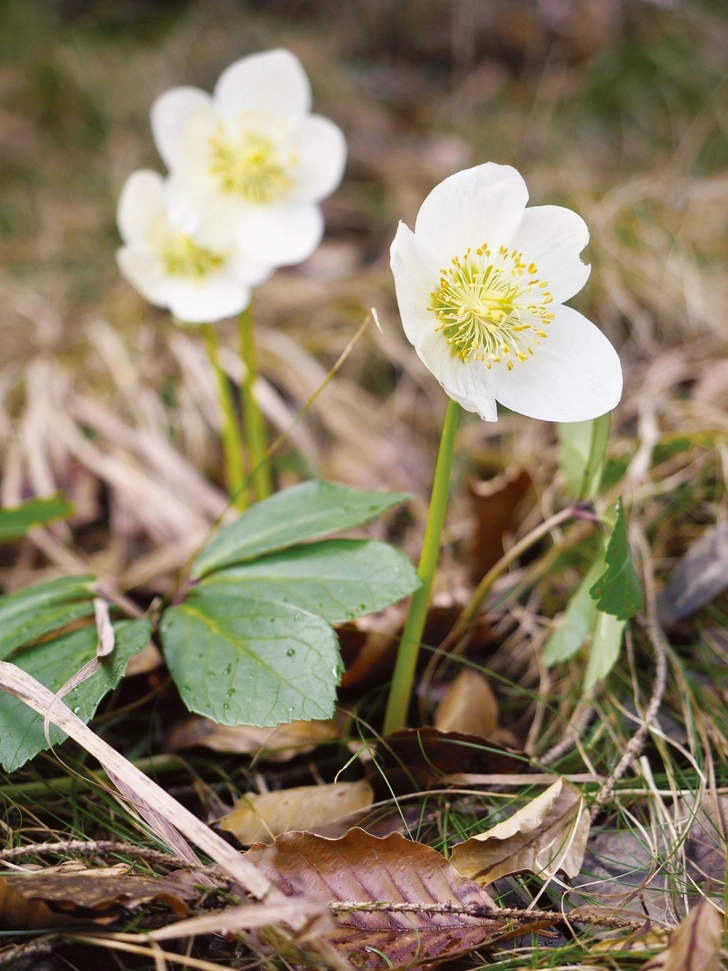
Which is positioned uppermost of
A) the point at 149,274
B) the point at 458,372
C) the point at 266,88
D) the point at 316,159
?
the point at 266,88

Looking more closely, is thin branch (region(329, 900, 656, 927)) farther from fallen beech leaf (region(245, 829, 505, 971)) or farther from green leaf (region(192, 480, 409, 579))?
green leaf (region(192, 480, 409, 579))

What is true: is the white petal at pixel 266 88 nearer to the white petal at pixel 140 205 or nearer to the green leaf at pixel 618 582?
the white petal at pixel 140 205

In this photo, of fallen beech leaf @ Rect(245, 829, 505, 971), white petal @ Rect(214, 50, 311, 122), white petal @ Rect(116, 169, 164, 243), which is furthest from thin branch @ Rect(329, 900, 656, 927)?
white petal @ Rect(214, 50, 311, 122)

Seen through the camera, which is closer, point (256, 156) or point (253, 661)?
point (253, 661)

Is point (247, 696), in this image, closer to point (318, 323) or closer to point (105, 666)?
point (105, 666)

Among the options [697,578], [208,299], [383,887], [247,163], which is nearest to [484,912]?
[383,887]

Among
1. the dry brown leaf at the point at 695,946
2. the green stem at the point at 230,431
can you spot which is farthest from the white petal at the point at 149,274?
the dry brown leaf at the point at 695,946

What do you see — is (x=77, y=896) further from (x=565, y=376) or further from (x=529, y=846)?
(x=565, y=376)
